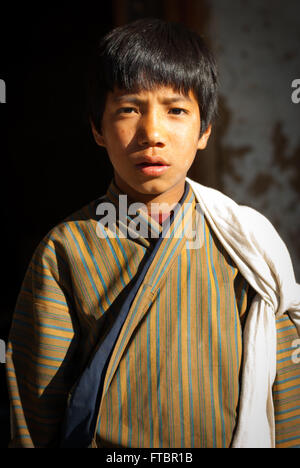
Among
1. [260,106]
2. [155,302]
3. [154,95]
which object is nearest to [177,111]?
[154,95]

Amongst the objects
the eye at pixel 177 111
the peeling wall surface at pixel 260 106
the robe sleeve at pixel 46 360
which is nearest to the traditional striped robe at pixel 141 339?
the robe sleeve at pixel 46 360

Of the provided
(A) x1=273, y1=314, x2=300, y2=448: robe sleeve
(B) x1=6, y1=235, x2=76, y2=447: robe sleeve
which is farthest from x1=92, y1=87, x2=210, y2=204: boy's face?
(A) x1=273, y1=314, x2=300, y2=448: robe sleeve

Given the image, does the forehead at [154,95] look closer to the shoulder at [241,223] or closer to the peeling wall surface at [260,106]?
the shoulder at [241,223]

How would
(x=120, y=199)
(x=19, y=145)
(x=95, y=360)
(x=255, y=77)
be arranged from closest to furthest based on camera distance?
(x=95, y=360) → (x=120, y=199) → (x=255, y=77) → (x=19, y=145)

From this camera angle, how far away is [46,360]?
101cm

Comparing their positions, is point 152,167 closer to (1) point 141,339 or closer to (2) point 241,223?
(2) point 241,223

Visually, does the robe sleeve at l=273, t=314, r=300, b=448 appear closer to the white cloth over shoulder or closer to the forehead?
the white cloth over shoulder

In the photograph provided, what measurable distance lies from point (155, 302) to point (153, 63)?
506 millimetres

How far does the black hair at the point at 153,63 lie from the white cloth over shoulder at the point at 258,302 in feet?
0.85

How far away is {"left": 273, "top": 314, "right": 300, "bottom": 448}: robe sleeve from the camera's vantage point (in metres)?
1.02

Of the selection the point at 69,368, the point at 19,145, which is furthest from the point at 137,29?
the point at 19,145

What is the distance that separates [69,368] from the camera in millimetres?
1040

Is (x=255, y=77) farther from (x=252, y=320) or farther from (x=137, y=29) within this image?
(x=252, y=320)
